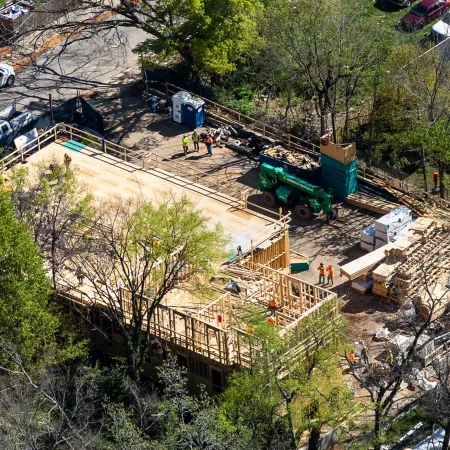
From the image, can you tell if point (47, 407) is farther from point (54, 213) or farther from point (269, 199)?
point (269, 199)

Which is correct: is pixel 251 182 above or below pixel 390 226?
below

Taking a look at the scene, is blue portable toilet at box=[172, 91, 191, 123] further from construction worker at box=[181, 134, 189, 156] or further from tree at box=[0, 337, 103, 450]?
tree at box=[0, 337, 103, 450]

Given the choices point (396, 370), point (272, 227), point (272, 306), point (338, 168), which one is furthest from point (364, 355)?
point (338, 168)

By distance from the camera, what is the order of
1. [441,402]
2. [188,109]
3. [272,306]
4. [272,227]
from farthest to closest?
[188,109], [272,227], [272,306], [441,402]

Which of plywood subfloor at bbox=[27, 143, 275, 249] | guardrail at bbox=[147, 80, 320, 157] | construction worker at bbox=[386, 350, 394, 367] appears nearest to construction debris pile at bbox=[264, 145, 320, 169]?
guardrail at bbox=[147, 80, 320, 157]

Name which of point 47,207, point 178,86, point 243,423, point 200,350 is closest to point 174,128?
point 178,86

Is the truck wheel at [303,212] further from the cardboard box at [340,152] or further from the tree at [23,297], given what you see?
the tree at [23,297]

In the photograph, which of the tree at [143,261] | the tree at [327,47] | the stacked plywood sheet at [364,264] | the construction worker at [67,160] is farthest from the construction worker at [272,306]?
the tree at [327,47]
